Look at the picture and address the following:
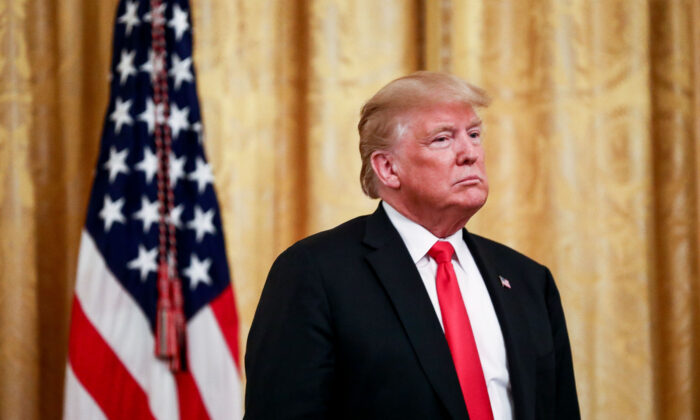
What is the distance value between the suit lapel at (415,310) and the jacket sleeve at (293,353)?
6.7 inches

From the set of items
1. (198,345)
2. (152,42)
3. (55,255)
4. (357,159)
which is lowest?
(198,345)

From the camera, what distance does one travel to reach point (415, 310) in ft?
5.54

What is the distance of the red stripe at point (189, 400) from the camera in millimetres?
2926

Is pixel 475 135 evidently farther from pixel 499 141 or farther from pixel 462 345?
pixel 499 141

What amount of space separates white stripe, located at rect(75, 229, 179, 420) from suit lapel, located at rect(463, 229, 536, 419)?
1.49 metres

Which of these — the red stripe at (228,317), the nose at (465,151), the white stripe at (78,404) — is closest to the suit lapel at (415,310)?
the nose at (465,151)

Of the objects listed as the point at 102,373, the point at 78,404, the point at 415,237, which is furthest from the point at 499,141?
the point at 78,404

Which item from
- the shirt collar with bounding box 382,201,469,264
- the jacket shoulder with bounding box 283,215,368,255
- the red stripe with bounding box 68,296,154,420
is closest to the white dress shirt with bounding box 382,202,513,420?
the shirt collar with bounding box 382,201,469,264

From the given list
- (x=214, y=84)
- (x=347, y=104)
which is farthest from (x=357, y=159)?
(x=214, y=84)

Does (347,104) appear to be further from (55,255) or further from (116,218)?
(55,255)

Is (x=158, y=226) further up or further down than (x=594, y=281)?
further up

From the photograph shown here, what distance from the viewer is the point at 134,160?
9.68ft

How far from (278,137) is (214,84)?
0.39 metres

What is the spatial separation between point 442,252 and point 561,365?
1.75 ft
